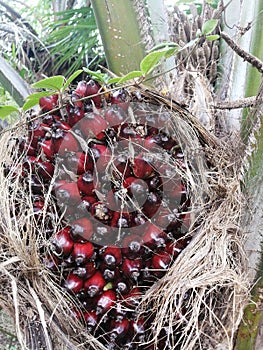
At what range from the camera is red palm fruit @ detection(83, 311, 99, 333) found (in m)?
0.65

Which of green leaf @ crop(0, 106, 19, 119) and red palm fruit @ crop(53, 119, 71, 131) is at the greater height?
green leaf @ crop(0, 106, 19, 119)

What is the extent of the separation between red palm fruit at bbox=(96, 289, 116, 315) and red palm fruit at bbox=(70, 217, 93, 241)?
9cm

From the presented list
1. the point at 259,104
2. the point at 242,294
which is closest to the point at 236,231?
the point at 242,294

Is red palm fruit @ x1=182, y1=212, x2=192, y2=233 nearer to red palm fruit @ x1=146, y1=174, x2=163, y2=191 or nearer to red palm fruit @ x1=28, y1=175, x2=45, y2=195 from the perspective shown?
red palm fruit @ x1=146, y1=174, x2=163, y2=191

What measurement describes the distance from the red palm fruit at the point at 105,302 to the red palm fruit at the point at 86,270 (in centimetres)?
4

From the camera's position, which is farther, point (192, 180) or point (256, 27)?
point (256, 27)

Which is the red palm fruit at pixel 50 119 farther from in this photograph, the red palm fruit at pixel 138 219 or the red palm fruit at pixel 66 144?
the red palm fruit at pixel 138 219

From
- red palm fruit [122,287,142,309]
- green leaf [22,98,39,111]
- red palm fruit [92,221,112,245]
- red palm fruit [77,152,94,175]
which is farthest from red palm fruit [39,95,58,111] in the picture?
red palm fruit [122,287,142,309]

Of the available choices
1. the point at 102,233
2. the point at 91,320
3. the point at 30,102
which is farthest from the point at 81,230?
the point at 30,102

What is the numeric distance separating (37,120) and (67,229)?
0.67ft

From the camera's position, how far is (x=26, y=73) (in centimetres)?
197

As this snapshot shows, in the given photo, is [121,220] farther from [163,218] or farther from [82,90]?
[82,90]

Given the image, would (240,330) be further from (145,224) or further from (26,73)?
(26,73)

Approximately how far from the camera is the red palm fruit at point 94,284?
0.65 meters
